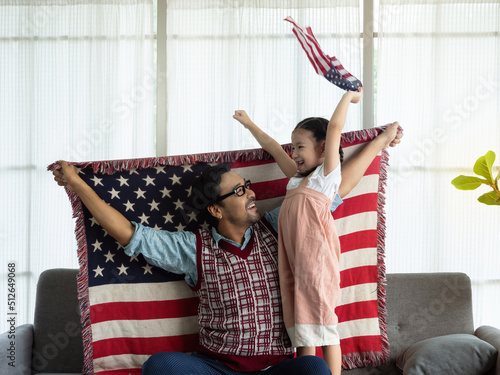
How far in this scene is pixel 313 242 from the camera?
2059mm

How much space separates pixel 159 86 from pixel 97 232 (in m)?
1.26

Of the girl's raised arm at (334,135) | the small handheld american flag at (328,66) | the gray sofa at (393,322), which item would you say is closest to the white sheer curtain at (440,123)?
the gray sofa at (393,322)

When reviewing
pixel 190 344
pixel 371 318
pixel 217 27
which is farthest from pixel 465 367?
pixel 217 27

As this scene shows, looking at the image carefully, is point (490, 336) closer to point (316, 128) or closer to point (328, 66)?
point (316, 128)

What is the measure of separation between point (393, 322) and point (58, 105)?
2.39 m

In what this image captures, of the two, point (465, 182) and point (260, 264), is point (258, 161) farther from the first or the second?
point (465, 182)

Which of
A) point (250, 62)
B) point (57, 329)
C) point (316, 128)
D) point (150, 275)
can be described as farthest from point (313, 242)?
point (250, 62)

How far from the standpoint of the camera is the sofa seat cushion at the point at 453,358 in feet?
7.20

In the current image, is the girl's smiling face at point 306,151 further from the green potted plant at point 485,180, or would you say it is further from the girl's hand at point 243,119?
the green potted plant at point 485,180

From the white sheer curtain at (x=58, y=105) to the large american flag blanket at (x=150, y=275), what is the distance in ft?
3.12

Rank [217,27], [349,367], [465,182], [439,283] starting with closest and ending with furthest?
[349,367], [439,283], [465,182], [217,27]

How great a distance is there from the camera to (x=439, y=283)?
2.57 meters

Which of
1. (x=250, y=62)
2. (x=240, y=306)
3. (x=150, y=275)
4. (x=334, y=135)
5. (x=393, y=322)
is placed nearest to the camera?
(x=334, y=135)

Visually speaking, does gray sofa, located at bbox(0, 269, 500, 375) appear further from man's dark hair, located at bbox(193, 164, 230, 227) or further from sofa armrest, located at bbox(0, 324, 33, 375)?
man's dark hair, located at bbox(193, 164, 230, 227)
